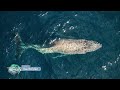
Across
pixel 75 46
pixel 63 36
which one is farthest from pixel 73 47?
pixel 63 36

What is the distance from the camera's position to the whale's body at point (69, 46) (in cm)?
339

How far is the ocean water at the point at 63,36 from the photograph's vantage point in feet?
11.0

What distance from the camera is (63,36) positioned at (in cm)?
343

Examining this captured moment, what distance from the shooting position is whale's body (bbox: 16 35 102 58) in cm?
339

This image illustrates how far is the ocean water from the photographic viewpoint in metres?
3.35

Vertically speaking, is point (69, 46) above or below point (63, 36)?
below

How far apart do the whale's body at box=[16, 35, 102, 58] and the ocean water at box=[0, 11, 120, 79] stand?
4 cm

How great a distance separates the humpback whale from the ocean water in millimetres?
36

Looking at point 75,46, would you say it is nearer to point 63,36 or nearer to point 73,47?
point 73,47

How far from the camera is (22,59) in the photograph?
3371 mm

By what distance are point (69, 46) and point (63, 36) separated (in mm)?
133
